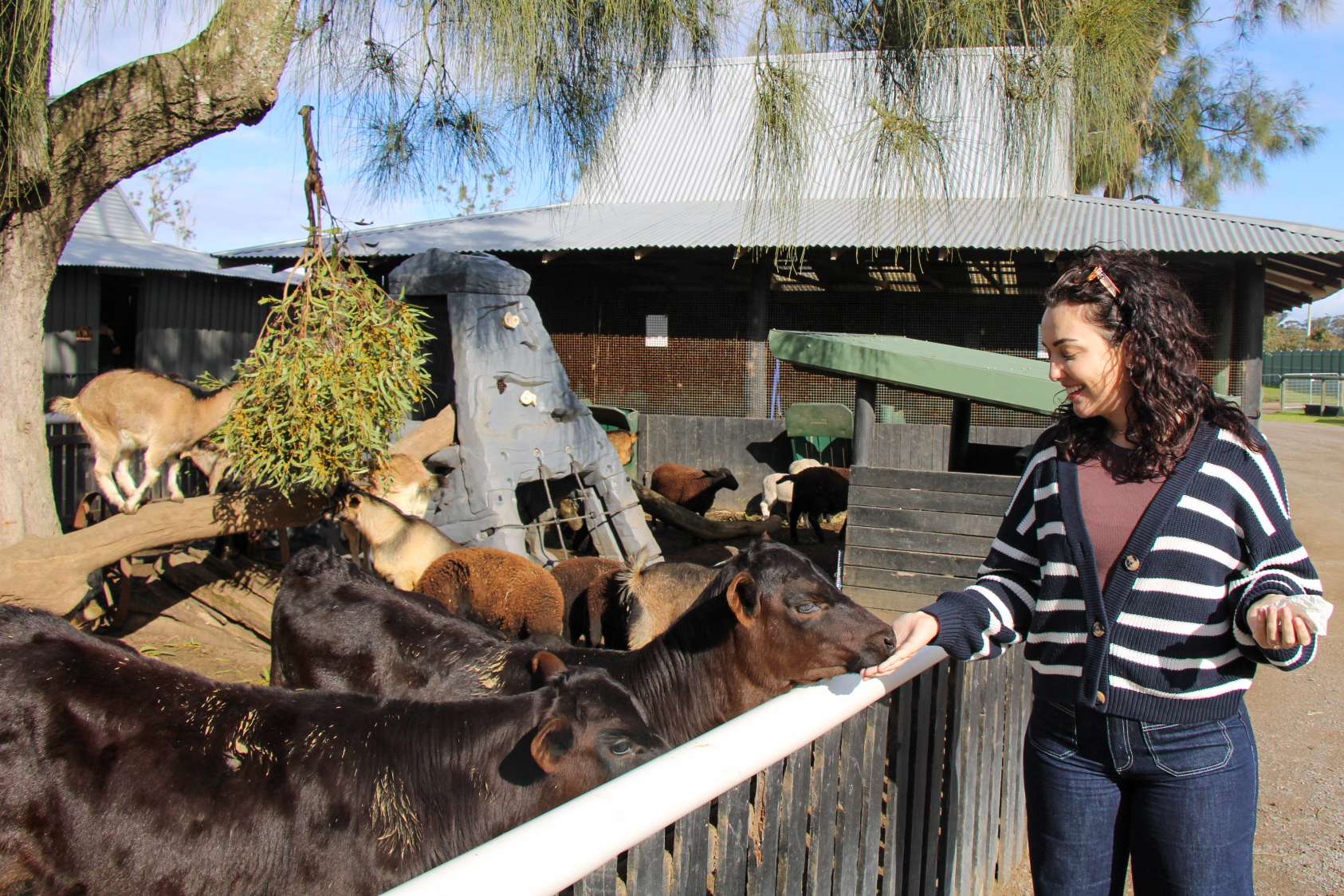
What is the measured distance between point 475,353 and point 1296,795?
6.75 m

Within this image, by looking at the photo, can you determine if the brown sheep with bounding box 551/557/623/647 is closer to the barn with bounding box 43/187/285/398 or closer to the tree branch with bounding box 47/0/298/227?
the tree branch with bounding box 47/0/298/227

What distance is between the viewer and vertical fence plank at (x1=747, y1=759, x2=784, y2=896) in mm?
2025

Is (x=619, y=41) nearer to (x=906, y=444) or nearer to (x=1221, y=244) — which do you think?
(x=906, y=444)

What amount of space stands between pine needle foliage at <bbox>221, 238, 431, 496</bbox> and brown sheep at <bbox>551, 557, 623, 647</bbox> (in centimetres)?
255

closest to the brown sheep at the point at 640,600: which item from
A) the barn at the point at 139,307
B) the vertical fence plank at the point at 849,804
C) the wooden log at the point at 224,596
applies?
the wooden log at the point at 224,596

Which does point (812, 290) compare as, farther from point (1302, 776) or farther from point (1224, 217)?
point (1302, 776)

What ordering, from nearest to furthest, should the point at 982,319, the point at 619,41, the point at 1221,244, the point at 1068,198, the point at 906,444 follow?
the point at 619,41 < the point at 1221,244 < the point at 906,444 < the point at 982,319 < the point at 1068,198

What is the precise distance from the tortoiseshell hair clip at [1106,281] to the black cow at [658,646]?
157cm

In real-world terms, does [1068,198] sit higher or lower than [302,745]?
higher

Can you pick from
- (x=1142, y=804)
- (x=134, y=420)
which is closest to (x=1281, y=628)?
(x=1142, y=804)

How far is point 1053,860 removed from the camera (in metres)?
2.09

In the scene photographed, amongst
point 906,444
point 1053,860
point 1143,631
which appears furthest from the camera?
point 906,444

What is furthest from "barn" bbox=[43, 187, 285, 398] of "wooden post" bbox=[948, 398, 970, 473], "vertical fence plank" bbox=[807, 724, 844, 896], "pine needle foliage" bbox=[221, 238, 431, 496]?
"vertical fence plank" bbox=[807, 724, 844, 896]

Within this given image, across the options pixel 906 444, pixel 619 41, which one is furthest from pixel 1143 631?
pixel 906 444
